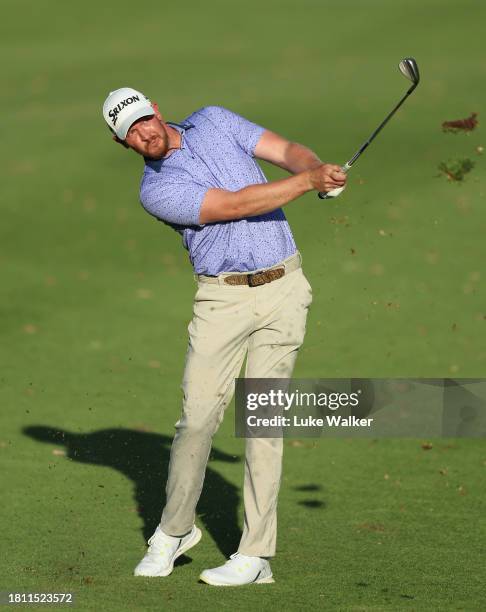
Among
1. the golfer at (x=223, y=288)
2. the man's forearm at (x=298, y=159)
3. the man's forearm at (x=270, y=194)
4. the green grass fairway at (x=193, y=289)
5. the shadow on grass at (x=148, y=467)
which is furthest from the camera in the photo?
the shadow on grass at (x=148, y=467)

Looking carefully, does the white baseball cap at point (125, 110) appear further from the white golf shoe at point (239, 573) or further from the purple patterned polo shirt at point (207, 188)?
the white golf shoe at point (239, 573)

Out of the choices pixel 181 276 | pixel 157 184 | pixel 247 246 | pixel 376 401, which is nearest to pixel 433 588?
pixel 247 246

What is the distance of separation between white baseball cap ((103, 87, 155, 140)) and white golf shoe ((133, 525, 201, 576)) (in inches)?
84.7

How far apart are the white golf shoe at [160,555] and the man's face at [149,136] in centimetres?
204

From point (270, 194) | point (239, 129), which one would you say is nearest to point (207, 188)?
point (270, 194)

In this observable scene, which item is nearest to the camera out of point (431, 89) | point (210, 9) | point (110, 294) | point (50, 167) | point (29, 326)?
point (29, 326)

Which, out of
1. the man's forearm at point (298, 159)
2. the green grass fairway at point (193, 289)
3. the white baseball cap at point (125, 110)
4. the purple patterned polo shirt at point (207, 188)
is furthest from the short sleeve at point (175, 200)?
the green grass fairway at point (193, 289)

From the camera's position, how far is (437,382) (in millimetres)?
12070

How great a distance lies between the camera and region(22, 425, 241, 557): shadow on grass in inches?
321

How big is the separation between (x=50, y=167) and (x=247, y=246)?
13224mm

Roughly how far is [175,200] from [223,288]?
1.74 feet

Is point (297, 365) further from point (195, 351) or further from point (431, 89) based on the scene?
point (431, 89)

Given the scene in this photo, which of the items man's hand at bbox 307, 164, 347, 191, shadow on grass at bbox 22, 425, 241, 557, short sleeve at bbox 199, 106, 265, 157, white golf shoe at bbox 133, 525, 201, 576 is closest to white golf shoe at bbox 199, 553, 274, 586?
white golf shoe at bbox 133, 525, 201, 576

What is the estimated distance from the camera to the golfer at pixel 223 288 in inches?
264
